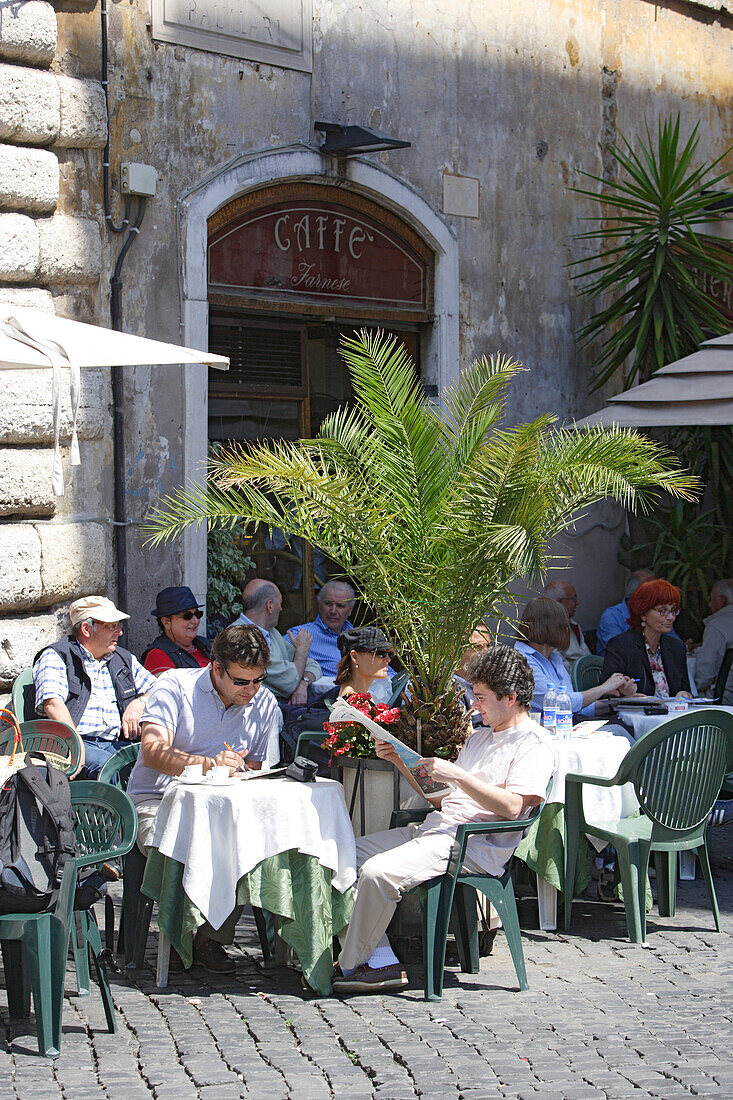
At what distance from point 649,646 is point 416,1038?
3415 mm

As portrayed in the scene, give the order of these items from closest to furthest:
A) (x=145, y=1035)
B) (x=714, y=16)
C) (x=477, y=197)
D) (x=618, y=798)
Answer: (x=145, y=1035) < (x=618, y=798) < (x=477, y=197) < (x=714, y=16)

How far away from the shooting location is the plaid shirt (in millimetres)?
6590

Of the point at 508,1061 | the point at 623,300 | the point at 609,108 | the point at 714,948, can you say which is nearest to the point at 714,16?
the point at 609,108

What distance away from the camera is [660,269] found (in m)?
10.2

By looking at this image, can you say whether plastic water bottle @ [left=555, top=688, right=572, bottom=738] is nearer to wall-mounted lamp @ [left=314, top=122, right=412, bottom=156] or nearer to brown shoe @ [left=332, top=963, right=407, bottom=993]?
brown shoe @ [left=332, top=963, right=407, bottom=993]

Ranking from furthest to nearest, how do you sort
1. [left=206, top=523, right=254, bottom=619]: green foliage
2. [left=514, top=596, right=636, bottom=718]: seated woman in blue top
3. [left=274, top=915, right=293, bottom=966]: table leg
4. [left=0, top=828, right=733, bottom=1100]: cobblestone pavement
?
[left=206, top=523, right=254, bottom=619]: green foliage, [left=514, top=596, right=636, bottom=718]: seated woman in blue top, [left=274, top=915, right=293, bottom=966]: table leg, [left=0, top=828, right=733, bottom=1100]: cobblestone pavement

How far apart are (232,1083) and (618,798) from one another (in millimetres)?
2450

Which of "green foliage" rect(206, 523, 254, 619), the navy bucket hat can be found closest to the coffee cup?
the navy bucket hat

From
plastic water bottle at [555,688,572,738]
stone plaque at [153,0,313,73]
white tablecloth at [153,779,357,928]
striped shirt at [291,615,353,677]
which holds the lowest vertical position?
white tablecloth at [153,779,357,928]

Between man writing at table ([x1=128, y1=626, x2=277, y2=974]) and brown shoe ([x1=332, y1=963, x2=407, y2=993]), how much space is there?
50 centimetres

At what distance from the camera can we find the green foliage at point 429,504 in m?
5.86

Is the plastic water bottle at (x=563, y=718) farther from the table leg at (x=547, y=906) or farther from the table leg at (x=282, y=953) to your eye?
the table leg at (x=282, y=953)

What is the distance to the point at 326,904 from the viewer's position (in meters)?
5.04

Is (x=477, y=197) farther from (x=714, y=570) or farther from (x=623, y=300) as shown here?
(x=714, y=570)
